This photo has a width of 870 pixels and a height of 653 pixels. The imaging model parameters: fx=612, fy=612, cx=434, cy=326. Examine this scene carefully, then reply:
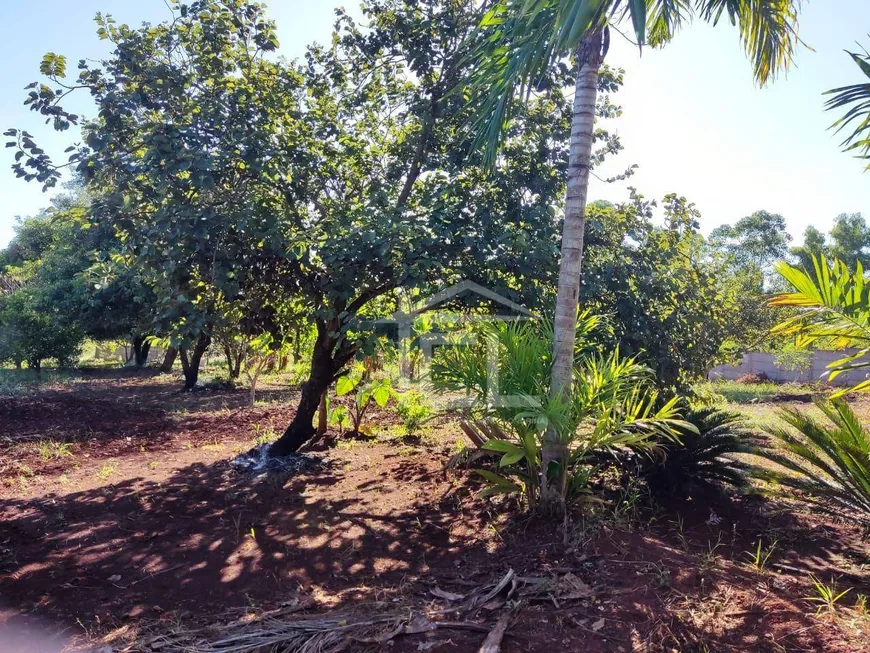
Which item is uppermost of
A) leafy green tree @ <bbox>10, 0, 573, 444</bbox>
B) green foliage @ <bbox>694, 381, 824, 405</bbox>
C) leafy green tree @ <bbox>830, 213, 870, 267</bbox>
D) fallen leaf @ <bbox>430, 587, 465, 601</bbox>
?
leafy green tree @ <bbox>830, 213, 870, 267</bbox>

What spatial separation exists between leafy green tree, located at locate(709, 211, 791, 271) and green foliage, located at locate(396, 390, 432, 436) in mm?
24293

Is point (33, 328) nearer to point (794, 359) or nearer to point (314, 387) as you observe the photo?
point (314, 387)

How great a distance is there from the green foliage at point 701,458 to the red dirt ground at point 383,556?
201 millimetres

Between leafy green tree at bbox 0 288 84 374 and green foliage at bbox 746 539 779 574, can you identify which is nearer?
green foliage at bbox 746 539 779 574

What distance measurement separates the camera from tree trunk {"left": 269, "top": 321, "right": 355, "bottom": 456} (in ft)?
23.7

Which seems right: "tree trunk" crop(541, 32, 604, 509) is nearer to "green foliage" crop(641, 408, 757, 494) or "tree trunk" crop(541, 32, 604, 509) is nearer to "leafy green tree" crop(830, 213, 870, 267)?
"green foliage" crop(641, 408, 757, 494)

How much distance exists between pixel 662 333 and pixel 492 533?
2509 mm

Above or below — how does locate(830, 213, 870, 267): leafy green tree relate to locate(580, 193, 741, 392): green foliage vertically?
above

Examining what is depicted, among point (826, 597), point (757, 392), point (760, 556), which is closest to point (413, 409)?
point (760, 556)

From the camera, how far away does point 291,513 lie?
18.2ft

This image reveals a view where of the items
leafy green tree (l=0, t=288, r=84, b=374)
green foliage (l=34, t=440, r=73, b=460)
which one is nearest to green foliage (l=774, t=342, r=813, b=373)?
green foliage (l=34, t=440, r=73, b=460)

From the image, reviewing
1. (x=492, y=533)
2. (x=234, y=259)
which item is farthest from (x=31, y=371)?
(x=492, y=533)
